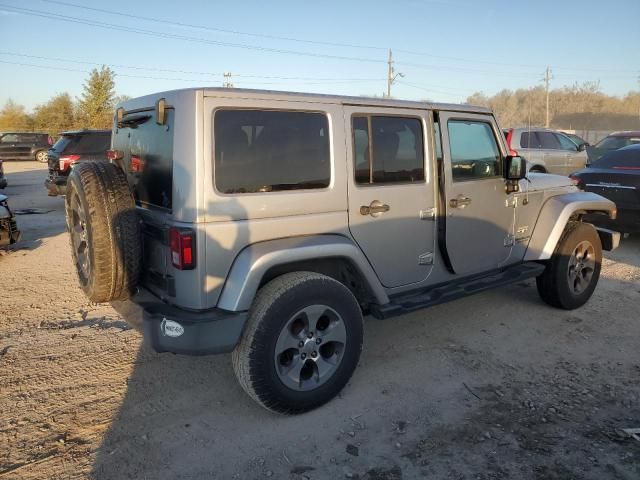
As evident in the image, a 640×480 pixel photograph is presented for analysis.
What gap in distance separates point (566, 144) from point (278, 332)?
14489 mm

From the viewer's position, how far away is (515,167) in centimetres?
426

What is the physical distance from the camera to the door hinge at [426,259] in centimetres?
378

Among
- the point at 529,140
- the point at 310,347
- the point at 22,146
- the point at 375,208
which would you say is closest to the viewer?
the point at 310,347

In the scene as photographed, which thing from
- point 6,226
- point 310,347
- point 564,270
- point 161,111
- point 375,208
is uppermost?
point 161,111

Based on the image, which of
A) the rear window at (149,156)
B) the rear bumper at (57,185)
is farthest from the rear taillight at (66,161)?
the rear window at (149,156)

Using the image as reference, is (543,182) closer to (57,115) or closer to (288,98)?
(288,98)

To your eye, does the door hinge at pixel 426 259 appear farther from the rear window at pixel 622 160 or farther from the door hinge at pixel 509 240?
the rear window at pixel 622 160

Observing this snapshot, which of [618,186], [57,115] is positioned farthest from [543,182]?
[57,115]

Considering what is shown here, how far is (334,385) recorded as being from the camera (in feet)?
10.7

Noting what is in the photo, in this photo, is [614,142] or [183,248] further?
[614,142]

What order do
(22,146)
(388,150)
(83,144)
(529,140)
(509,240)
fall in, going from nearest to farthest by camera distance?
(388,150), (509,240), (83,144), (529,140), (22,146)

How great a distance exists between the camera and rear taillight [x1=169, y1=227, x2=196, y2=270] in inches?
106

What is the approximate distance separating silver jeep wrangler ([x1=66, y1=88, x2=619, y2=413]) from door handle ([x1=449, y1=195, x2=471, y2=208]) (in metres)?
0.02

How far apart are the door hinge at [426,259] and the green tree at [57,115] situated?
4608cm
